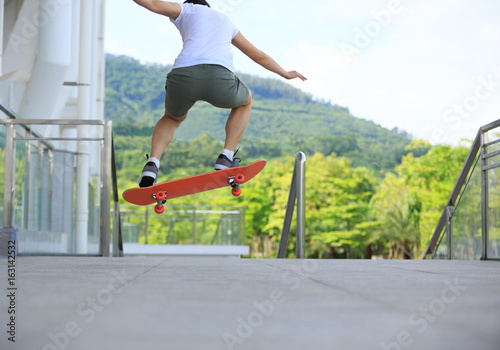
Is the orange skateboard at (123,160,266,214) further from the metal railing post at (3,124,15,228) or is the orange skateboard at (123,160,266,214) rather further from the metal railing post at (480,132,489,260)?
the metal railing post at (480,132,489,260)

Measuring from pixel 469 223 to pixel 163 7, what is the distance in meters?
4.17

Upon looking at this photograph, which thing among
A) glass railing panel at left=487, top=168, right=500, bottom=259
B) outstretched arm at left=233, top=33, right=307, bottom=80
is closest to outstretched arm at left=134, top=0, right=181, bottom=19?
outstretched arm at left=233, top=33, right=307, bottom=80

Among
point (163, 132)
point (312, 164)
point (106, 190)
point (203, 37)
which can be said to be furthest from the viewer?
point (312, 164)

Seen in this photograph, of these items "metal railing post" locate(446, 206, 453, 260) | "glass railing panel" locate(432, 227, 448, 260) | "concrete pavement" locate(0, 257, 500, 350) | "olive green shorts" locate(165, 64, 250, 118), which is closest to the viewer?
"concrete pavement" locate(0, 257, 500, 350)

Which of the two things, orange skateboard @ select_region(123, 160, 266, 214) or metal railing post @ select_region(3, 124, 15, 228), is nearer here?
orange skateboard @ select_region(123, 160, 266, 214)

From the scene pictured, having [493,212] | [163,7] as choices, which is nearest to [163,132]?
[163,7]

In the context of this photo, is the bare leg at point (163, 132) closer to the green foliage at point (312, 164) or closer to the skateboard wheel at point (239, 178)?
the skateboard wheel at point (239, 178)

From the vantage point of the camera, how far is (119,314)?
1.29 meters

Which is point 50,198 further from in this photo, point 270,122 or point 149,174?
point 270,122

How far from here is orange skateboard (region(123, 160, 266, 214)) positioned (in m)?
5.55

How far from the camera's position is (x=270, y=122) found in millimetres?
63938

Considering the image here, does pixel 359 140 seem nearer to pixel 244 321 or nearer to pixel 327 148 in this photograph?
pixel 327 148

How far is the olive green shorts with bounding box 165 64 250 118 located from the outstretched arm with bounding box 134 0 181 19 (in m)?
0.47

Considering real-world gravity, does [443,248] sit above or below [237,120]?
below
